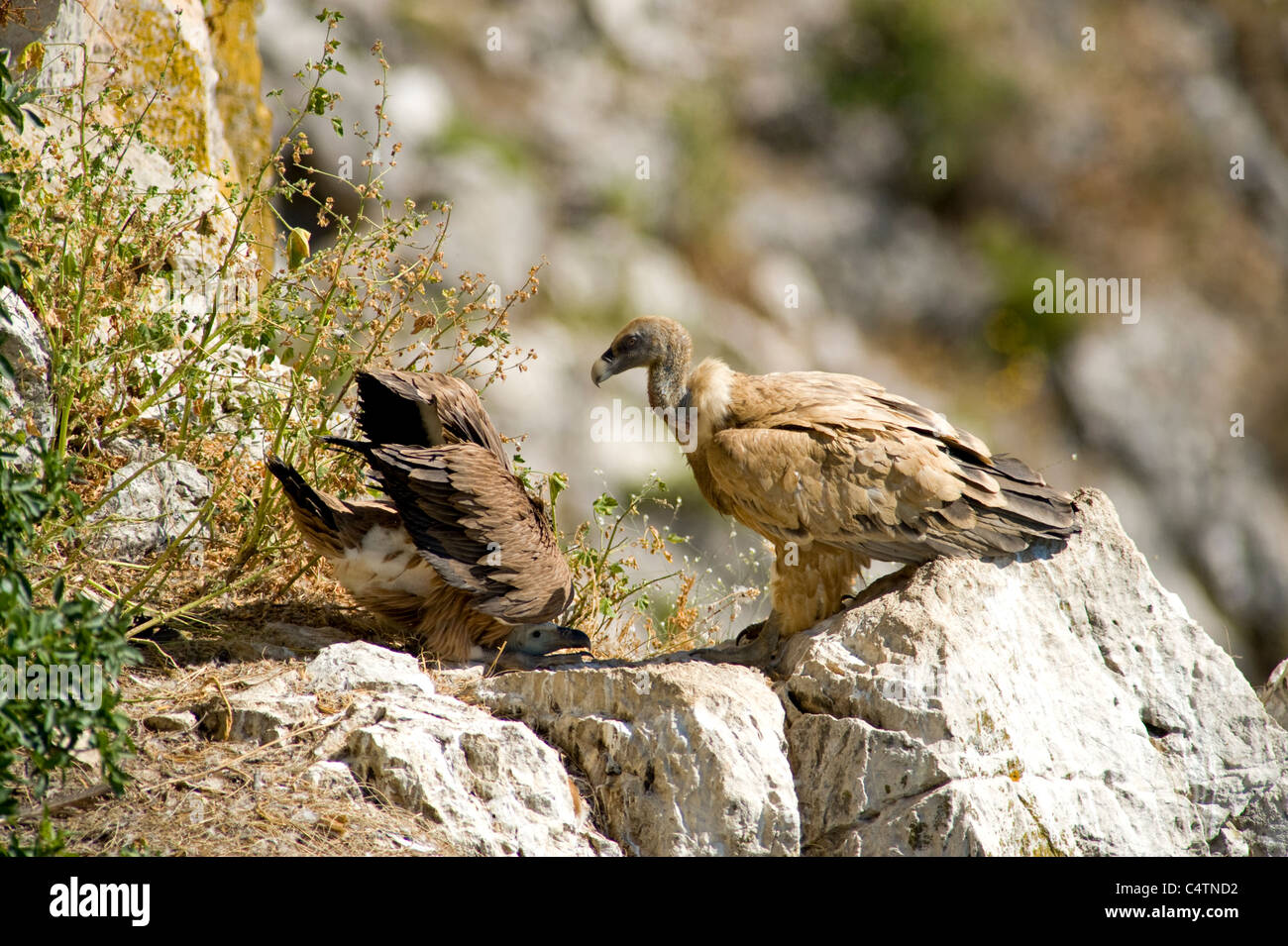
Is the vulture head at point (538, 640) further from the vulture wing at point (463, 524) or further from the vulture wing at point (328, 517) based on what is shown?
the vulture wing at point (328, 517)

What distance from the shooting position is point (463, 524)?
5203mm

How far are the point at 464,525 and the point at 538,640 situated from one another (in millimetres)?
743

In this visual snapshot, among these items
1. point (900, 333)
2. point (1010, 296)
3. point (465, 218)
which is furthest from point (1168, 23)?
point (465, 218)

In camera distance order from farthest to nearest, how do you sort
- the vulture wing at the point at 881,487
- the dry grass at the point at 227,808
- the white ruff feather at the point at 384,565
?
the white ruff feather at the point at 384,565
the vulture wing at the point at 881,487
the dry grass at the point at 227,808

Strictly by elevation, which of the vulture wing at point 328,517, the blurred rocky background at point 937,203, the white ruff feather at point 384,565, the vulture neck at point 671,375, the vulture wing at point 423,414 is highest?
the blurred rocky background at point 937,203

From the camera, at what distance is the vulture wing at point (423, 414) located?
17.9ft

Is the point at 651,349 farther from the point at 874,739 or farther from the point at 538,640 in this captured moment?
the point at 874,739

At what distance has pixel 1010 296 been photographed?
787 inches

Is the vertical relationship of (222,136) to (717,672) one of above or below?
above

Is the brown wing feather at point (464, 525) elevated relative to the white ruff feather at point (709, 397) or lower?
lower

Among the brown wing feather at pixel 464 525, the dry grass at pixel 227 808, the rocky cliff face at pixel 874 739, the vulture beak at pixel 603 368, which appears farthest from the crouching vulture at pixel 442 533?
the dry grass at pixel 227 808

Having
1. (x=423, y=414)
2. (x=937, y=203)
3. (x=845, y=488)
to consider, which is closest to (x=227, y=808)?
(x=423, y=414)
